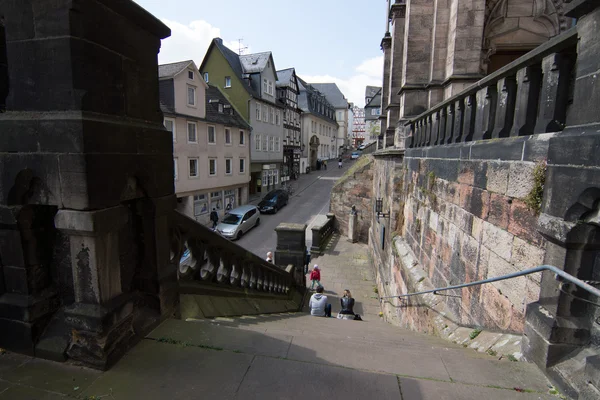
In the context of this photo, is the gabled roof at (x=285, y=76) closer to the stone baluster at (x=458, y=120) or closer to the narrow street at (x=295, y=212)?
the narrow street at (x=295, y=212)

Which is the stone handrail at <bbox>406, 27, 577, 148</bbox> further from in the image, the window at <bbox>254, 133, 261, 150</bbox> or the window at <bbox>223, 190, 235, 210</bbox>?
the window at <bbox>254, 133, 261, 150</bbox>

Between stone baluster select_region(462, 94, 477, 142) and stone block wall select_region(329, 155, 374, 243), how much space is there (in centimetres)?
1313

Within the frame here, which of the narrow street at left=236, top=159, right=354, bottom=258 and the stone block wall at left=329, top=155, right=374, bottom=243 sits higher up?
the stone block wall at left=329, top=155, right=374, bottom=243

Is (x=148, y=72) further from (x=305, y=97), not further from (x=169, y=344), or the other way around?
(x=305, y=97)

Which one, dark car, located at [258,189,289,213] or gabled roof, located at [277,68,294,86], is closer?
dark car, located at [258,189,289,213]

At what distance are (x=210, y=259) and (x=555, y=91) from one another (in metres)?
3.53

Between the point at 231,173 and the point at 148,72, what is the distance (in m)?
21.6

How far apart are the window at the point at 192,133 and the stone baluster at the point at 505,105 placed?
1775cm

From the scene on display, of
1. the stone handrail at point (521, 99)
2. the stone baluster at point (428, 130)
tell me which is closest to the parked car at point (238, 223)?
the stone baluster at point (428, 130)

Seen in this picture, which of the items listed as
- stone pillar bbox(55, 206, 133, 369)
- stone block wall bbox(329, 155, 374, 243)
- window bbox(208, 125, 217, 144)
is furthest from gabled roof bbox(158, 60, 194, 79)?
stone pillar bbox(55, 206, 133, 369)

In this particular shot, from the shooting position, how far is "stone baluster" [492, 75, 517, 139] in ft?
10.4

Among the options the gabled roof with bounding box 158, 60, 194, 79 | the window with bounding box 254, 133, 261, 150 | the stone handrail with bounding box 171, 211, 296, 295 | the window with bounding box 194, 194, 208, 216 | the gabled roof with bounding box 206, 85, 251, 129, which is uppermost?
the gabled roof with bounding box 158, 60, 194, 79

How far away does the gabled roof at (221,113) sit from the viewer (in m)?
21.5

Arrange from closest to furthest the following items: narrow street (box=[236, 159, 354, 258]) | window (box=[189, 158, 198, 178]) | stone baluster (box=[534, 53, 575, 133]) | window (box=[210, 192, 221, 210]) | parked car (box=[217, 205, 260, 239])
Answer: stone baluster (box=[534, 53, 575, 133])
narrow street (box=[236, 159, 354, 258])
parked car (box=[217, 205, 260, 239])
window (box=[189, 158, 198, 178])
window (box=[210, 192, 221, 210])
